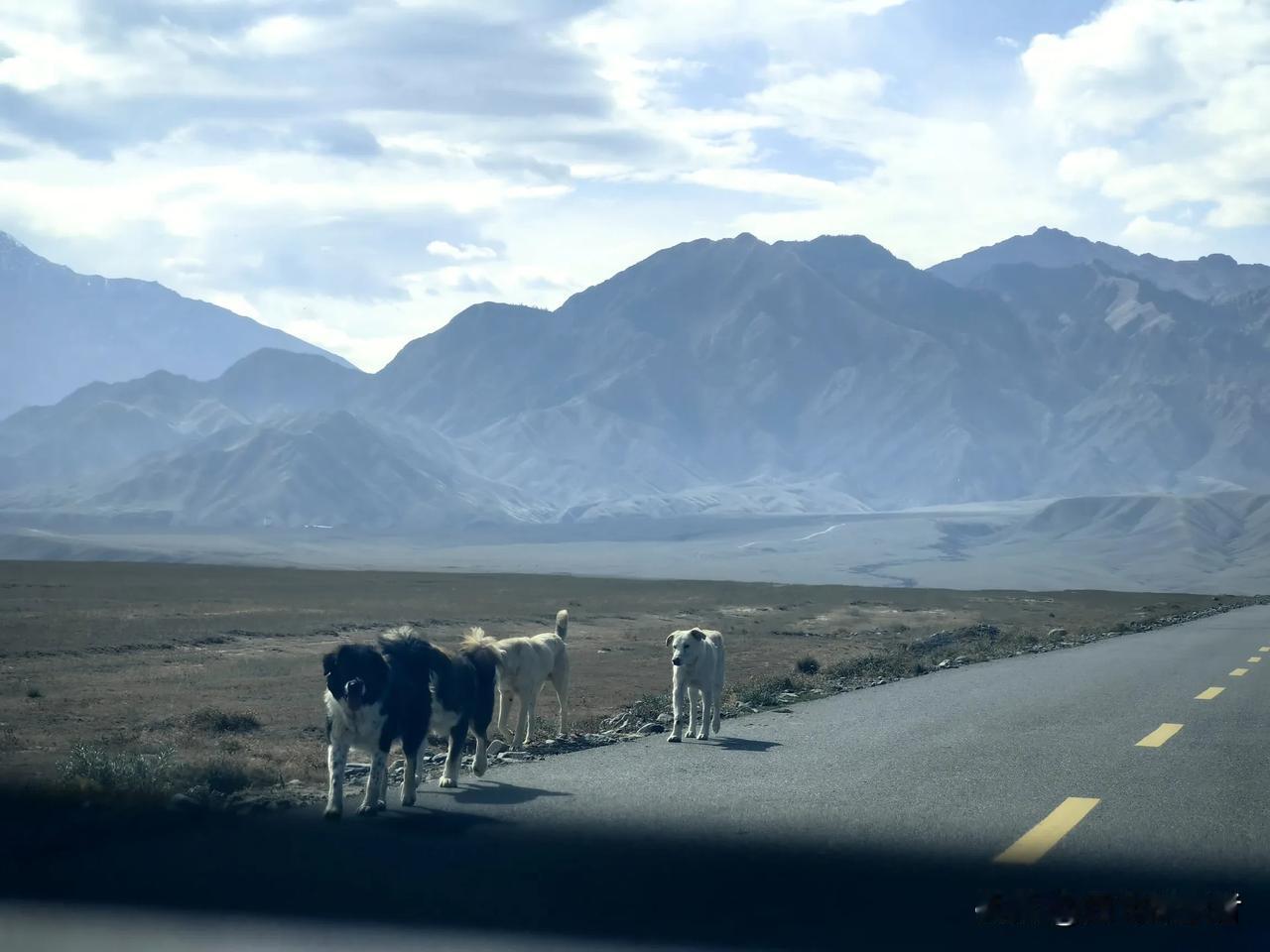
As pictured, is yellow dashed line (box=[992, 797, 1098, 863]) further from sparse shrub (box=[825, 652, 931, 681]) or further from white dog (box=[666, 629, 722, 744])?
sparse shrub (box=[825, 652, 931, 681])

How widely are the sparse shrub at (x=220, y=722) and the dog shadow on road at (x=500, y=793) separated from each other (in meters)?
6.73

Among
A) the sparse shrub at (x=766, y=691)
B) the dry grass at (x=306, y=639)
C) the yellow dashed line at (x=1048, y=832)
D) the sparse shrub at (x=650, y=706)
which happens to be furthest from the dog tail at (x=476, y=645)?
the sparse shrub at (x=766, y=691)

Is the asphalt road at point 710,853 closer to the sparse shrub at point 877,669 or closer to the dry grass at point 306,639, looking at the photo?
the dry grass at point 306,639

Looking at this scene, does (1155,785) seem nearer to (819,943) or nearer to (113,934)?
(819,943)

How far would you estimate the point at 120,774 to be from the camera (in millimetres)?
11305

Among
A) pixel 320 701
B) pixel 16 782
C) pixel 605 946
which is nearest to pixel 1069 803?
pixel 605 946

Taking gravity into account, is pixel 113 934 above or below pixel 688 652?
below

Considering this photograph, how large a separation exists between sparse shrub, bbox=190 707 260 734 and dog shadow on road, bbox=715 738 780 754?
6.17 meters

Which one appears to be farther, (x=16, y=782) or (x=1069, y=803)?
(x=16, y=782)

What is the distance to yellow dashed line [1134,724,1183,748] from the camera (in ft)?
43.5

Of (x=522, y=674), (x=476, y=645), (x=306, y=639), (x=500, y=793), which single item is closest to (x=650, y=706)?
(x=522, y=674)

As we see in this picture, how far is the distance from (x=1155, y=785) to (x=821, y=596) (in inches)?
2581

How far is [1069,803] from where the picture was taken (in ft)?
33.2

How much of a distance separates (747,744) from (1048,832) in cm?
491
